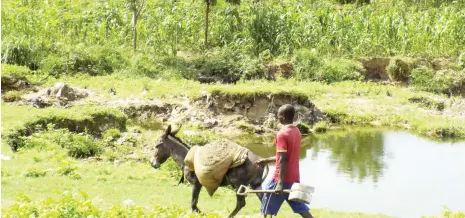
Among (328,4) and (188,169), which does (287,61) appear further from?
(188,169)

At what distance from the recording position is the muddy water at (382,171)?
38.1 feet

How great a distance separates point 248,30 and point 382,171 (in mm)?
12387

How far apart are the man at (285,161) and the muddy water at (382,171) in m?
4.14

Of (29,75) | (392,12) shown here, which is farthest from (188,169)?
(392,12)

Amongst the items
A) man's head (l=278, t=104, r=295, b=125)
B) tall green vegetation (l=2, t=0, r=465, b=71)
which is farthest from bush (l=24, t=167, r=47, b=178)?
tall green vegetation (l=2, t=0, r=465, b=71)

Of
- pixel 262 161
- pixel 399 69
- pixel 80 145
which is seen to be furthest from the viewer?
pixel 399 69

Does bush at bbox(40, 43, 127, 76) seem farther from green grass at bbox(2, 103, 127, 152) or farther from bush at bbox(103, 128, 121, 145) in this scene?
bush at bbox(103, 128, 121, 145)

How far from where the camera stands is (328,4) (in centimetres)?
3122

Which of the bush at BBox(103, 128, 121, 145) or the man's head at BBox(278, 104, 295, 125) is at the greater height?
the man's head at BBox(278, 104, 295, 125)

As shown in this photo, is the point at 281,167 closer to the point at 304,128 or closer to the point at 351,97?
the point at 304,128

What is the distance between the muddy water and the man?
4.14 meters

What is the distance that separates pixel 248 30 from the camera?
25703 mm

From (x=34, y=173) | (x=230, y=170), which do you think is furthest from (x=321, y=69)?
(x=230, y=170)

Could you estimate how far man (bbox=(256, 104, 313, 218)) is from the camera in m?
6.84
